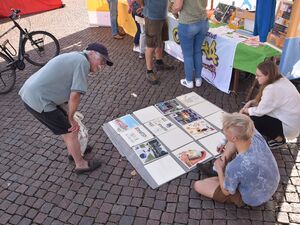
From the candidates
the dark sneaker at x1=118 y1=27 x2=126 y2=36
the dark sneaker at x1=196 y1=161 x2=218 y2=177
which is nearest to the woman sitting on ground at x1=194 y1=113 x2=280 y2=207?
the dark sneaker at x1=196 y1=161 x2=218 y2=177

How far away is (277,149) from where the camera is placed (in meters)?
3.46

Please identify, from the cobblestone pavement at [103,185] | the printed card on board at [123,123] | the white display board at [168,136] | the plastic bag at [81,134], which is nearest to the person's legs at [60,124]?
the plastic bag at [81,134]

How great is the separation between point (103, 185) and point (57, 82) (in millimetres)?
1215

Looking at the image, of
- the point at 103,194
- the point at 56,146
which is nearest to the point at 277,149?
the point at 103,194

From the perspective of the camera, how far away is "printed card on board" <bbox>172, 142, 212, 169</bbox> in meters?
3.34

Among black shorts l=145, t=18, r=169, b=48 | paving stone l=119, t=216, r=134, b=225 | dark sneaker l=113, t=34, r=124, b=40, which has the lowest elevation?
paving stone l=119, t=216, r=134, b=225

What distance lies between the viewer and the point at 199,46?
14.7ft

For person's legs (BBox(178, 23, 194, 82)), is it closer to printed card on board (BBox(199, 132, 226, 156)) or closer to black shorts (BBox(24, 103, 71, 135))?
printed card on board (BBox(199, 132, 226, 156))

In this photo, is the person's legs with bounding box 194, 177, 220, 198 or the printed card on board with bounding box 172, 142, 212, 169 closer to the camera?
the person's legs with bounding box 194, 177, 220, 198

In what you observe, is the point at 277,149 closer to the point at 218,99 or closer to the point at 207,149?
the point at 207,149

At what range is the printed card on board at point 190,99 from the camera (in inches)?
173

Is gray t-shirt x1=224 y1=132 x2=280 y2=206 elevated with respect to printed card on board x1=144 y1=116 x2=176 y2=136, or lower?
elevated

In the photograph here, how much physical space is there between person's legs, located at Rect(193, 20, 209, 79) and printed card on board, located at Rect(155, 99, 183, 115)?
661 millimetres

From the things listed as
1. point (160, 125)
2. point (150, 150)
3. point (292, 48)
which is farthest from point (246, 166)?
point (292, 48)
